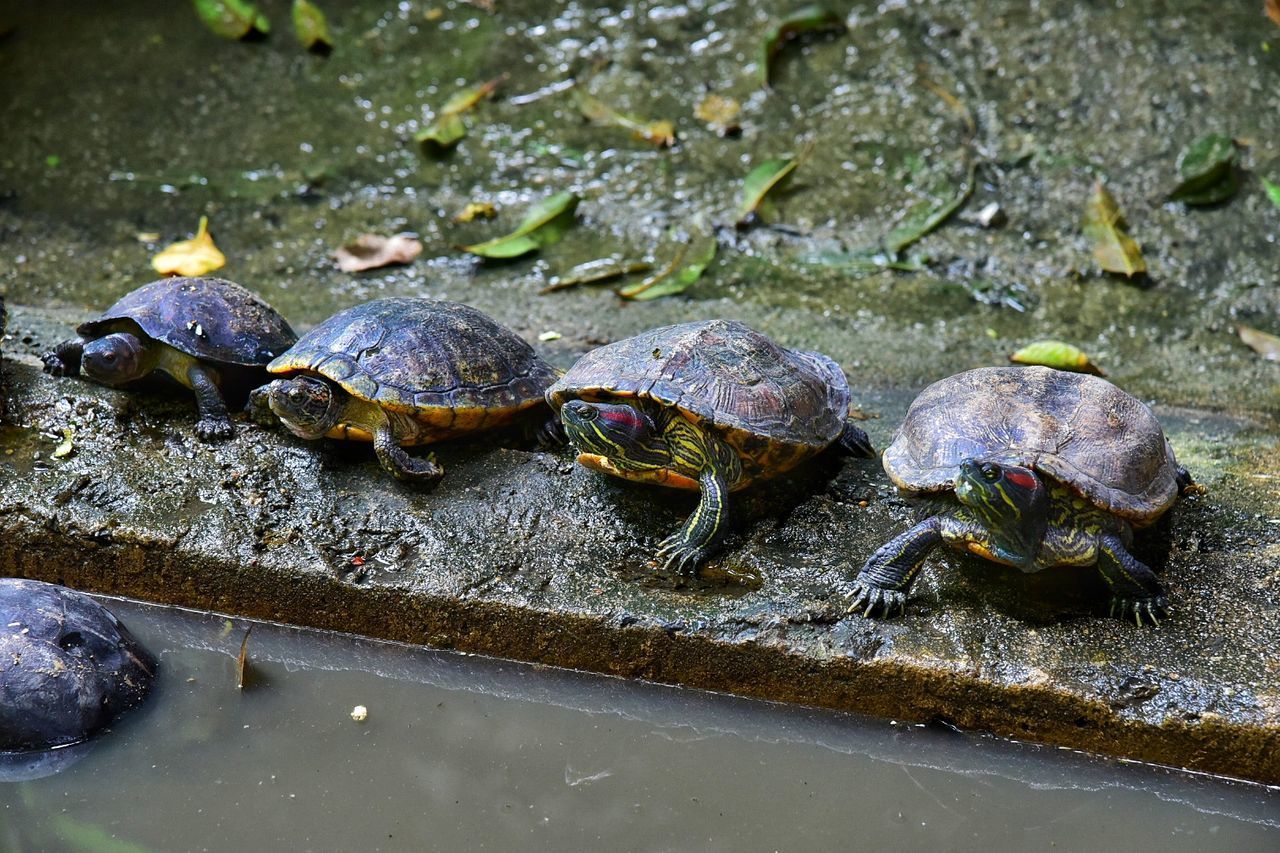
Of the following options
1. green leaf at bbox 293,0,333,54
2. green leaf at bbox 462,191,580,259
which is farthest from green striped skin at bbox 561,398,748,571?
green leaf at bbox 293,0,333,54

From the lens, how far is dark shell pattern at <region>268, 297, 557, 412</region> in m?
4.37

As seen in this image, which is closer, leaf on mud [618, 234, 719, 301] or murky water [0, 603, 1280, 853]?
murky water [0, 603, 1280, 853]

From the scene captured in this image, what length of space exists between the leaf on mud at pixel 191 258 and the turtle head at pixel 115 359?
1.65 metres

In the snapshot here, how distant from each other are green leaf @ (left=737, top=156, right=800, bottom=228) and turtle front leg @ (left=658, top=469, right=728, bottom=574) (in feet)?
10.2

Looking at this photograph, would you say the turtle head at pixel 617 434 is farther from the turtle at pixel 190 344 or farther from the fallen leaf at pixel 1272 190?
the fallen leaf at pixel 1272 190

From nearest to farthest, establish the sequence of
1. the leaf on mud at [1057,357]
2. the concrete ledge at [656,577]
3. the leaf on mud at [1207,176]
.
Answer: the concrete ledge at [656,577] → the leaf on mud at [1057,357] → the leaf on mud at [1207,176]

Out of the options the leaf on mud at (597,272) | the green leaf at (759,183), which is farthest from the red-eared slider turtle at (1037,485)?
the green leaf at (759,183)

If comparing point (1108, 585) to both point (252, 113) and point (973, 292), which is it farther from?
point (252, 113)

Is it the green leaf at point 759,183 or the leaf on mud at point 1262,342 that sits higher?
the green leaf at point 759,183

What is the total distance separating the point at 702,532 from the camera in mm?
3975

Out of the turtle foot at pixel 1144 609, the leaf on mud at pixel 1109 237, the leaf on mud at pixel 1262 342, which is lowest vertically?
the leaf on mud at pixel 1262 342

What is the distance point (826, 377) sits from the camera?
4.48 meters

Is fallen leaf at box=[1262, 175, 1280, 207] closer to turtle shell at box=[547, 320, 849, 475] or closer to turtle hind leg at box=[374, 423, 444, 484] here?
turtle shell at box=[547, 320, 849, 475]

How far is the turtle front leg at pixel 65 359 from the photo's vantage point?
197 inches
